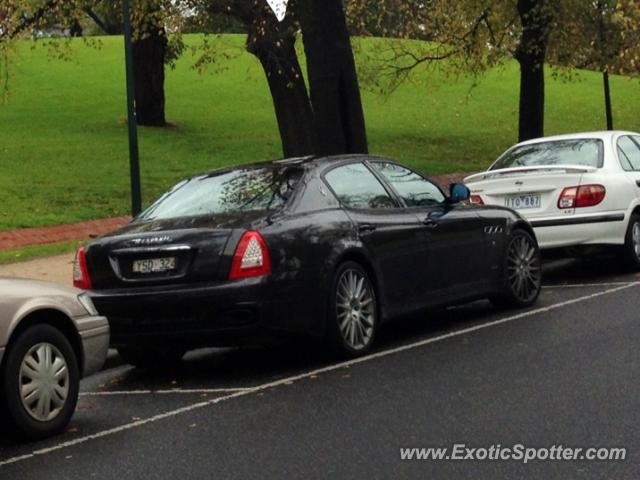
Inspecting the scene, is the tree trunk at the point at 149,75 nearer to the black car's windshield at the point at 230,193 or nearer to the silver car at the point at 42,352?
the black car's windshield at the point at 230,193

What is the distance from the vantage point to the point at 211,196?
10.0 m

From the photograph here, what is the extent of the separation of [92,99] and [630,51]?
22240 millimetres

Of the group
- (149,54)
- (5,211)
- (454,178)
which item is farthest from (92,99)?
(5,211)

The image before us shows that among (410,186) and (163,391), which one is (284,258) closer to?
(163,391)

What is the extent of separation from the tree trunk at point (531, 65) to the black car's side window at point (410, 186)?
14023mm

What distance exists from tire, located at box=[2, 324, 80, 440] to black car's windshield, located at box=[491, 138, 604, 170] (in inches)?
311

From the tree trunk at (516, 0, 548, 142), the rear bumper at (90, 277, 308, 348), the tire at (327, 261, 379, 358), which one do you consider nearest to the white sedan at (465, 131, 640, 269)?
the tire at (327, 261, 379, 358)

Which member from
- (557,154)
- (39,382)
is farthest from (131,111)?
(39,382)

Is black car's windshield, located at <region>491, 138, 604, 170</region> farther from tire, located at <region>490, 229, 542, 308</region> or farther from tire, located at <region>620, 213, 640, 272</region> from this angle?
tire, located at <region>490, 229, 542, 308</region>

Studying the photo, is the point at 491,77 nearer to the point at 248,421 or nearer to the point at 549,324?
the point at 549,324

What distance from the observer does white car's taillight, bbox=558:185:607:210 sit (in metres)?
13.6

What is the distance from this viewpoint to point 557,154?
1455 cm

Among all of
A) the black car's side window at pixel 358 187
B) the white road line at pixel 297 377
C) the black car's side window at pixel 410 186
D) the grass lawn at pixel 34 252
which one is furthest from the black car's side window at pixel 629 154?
the grass lawn at pixel 34 252

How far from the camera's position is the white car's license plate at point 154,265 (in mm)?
9039
